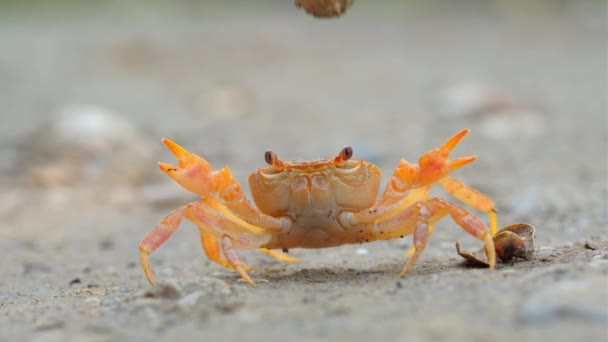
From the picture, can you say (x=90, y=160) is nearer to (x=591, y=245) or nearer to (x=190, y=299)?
(x=190, y=299)

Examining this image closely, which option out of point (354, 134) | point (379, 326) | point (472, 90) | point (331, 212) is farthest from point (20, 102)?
point (379, 326)

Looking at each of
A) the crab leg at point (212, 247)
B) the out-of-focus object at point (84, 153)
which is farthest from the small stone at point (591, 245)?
the out-of-focus object at point (84, 153)

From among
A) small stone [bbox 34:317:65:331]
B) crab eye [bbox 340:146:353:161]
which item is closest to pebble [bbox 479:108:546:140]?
crab eye [bbox 340:146:353:161]

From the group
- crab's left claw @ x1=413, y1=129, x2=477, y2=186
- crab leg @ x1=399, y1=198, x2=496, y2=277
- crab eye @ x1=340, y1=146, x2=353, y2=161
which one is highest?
crab eye @ x1=340, y1=146, x2=353, y2=161

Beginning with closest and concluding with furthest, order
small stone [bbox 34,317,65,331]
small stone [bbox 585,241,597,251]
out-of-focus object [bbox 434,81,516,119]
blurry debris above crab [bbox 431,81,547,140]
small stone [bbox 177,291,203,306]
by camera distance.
→ small stone [bbox 34,317,65,331]
small stone [bbox 177,291,203,306]
small stone [bbox 585,241,597,251]
blurry debris above crab [bbox 431,81,547,140]
out-of-focus object [bbox 434,81,516,119]

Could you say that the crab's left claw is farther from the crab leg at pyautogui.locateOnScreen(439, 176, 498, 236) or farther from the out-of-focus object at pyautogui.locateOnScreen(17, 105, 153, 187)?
the out-of-focus object at pyautogui.locateOnScreen(17, 105, 153, 187)

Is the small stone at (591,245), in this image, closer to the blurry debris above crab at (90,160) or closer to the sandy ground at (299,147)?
the sandy ground at (299,147)

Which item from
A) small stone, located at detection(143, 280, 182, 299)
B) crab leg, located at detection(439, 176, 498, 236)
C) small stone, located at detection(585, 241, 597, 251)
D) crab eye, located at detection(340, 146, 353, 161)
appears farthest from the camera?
crab leg, located at detection(439, 176, 498, 236)

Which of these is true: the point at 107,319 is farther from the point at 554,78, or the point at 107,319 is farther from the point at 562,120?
the point at 554,78
